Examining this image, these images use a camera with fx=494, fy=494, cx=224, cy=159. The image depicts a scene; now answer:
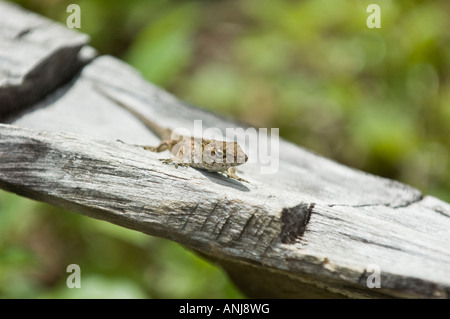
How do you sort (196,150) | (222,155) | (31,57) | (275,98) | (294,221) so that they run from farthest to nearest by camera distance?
(275,98), (31,57), (196,150), (222,155), (294,221)

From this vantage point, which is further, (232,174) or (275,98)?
(275,98)

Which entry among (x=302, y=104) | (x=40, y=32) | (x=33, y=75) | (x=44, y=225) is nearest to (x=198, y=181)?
(x=33, y=75)

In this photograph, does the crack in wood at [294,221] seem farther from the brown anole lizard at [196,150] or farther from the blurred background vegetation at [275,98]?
the blurred background vegetation at [275,98]

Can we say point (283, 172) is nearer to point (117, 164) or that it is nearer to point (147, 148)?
point (147, 148)

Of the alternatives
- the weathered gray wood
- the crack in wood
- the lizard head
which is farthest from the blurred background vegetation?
the crack in wood

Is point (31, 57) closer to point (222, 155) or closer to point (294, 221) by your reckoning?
point (222, 155)

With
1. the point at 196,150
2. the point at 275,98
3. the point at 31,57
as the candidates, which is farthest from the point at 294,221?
the point at 275,98

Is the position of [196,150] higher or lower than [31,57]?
lower

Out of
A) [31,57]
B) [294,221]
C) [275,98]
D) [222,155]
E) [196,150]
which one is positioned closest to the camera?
[294,221]
